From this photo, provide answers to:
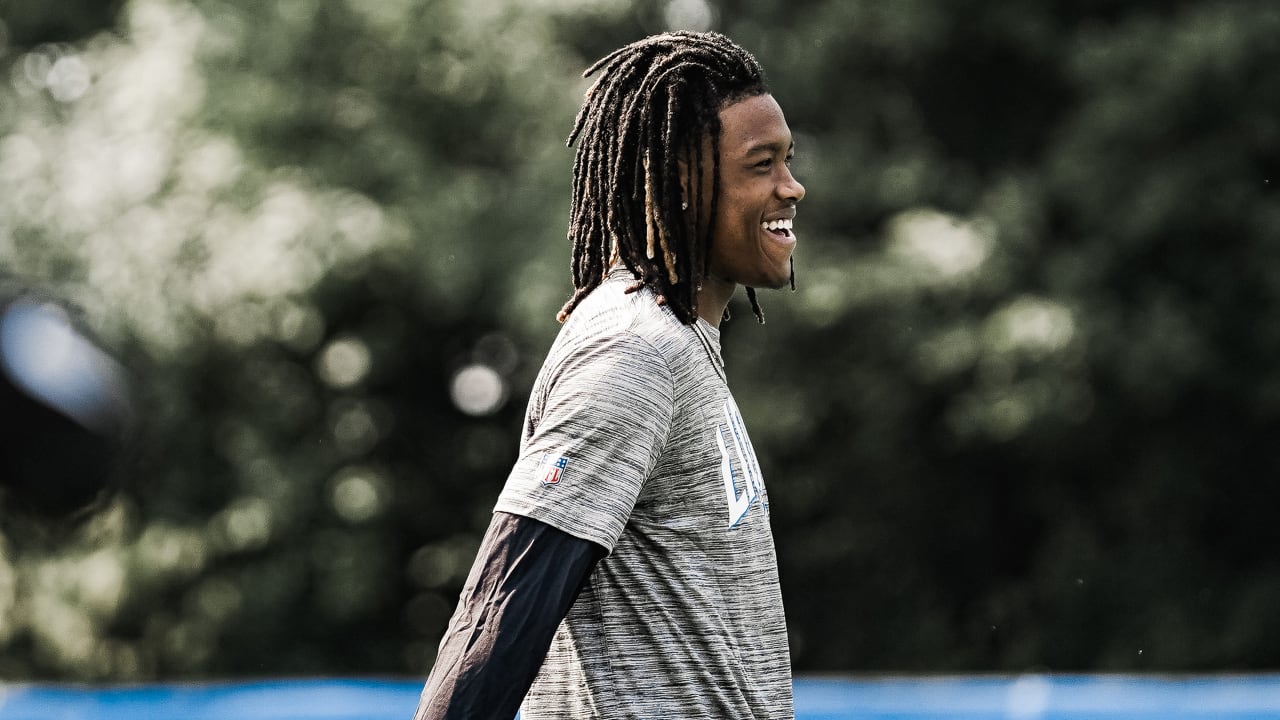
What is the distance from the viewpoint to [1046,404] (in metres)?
10.1

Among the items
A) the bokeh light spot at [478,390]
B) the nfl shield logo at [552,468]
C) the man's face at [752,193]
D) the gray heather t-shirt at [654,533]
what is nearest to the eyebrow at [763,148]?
the man's face at [752,193]

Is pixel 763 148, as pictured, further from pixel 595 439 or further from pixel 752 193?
pixel 595 439

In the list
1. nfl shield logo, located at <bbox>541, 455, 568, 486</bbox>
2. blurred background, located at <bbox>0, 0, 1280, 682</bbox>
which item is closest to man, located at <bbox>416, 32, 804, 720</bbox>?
nfl shield logo, located at <bbox>541, 455, 568, 486</bbox>

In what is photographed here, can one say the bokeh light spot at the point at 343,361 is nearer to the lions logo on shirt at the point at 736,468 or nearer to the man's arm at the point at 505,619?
the lions logo on shirt at the point at 736,468

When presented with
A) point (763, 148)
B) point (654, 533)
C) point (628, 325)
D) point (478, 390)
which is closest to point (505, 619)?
point (654, 533)

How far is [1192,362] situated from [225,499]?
20.5 feet

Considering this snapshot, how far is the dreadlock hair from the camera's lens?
2.29m

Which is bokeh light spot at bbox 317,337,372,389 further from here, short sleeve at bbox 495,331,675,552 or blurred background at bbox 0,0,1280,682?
short sleeve at bbox 495,331,675,552

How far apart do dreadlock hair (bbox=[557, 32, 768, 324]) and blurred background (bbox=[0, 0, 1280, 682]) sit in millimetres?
7400

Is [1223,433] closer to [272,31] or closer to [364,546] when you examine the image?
[364,546]

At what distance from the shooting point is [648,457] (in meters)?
1.96

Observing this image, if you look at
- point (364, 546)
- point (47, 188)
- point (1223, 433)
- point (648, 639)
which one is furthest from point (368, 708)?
point (1223, 433)

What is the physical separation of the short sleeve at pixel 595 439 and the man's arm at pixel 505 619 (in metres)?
0.03

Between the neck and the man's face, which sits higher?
the man's face
